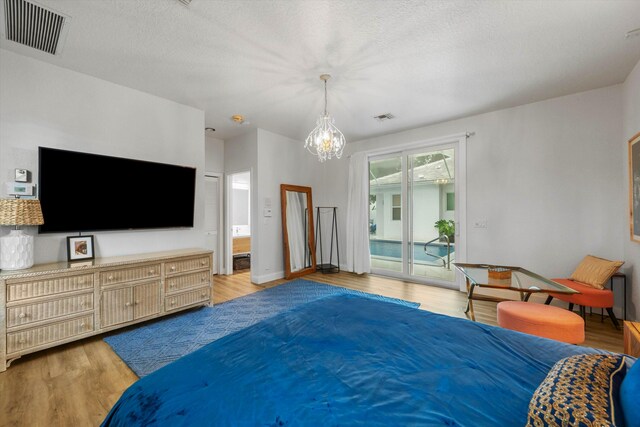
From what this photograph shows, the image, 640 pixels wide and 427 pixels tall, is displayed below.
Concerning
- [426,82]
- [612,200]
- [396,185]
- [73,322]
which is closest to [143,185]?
[73,322]

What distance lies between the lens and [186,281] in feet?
10.7

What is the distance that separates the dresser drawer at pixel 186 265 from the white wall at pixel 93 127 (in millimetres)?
486

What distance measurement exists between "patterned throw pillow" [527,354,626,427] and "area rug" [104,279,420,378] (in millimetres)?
1878

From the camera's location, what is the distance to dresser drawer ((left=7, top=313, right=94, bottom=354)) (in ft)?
7.09

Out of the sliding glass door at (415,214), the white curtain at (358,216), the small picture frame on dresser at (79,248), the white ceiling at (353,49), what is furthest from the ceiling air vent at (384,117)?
the small picture frame on dresser at (79,248)

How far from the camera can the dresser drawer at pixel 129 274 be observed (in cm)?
262

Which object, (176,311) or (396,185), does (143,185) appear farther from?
(396,185)

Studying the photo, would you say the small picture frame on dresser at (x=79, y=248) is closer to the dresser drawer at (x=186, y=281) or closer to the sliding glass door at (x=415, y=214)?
the dresser drawer at (x=186, y=281)

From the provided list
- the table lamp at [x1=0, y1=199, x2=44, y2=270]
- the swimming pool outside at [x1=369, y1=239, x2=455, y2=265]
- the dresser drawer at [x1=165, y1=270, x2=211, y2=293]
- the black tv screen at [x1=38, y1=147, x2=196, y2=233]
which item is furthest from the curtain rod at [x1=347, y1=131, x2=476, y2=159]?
the table lamp at [x1=0, y1=199, x2=44, y2=270]

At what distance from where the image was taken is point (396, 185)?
16.8ft

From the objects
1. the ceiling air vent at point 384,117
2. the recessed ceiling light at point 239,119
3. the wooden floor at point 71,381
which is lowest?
the wooden floor at point 71,381

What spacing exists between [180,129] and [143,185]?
95 centimetres

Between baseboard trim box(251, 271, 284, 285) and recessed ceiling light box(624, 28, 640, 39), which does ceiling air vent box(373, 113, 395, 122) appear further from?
baseboard trim box(251, 271, 284, 285)

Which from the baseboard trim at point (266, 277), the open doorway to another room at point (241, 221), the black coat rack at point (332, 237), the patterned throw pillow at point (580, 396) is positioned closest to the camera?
the patterned throw pillow at point (580, 396)
